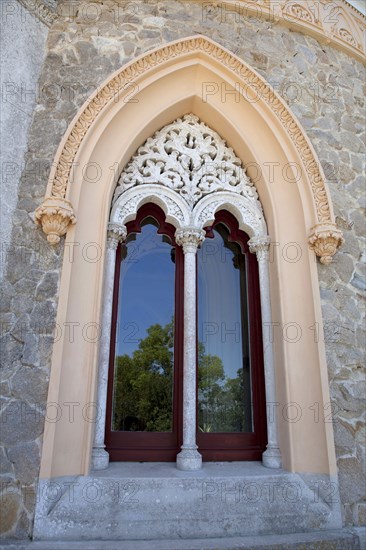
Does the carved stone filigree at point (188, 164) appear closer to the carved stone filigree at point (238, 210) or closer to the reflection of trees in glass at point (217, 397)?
the carved stone filigree at point (238, 210)

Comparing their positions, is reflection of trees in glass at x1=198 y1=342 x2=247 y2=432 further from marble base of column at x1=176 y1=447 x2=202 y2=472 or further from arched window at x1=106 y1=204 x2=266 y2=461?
marble base of column at x1=176 y1=447 x2=202 y2=472

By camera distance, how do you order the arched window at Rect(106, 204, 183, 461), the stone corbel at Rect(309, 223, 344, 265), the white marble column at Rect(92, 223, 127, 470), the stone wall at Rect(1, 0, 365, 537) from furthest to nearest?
the stone corbel at Rect(309, 223, 344, 265) < the arched window at Rect(106, 204, 183, 461) < the white marble column at Rect(92, 223, 127, 470) < the stone wall at Rect(1, 0, 365, 537)

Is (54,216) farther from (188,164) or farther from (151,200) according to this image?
(188,164)

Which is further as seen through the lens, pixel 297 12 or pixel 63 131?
pixel 297 12

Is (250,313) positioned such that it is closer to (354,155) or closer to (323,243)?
(323,243)

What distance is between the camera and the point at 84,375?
3.38 meters

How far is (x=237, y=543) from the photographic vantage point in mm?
2918

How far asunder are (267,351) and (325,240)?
3.79 ft

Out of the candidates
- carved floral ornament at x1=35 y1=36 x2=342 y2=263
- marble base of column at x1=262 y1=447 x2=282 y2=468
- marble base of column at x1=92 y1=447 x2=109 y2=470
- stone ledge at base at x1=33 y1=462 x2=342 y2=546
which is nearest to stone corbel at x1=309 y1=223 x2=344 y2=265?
carved floral ornament at x1=35 y1=36 x2=342 y2=263

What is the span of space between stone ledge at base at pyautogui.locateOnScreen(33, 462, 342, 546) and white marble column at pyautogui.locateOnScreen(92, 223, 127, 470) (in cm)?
15

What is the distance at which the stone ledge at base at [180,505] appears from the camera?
116 inches

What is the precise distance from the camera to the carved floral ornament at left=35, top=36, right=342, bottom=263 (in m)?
3.99

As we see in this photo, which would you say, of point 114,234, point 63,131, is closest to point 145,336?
point 114,234

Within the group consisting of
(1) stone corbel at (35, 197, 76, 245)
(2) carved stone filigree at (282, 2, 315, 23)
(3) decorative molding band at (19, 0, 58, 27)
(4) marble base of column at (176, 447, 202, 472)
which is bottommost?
(4) marble base of column at (176, 447, 202, 472)
